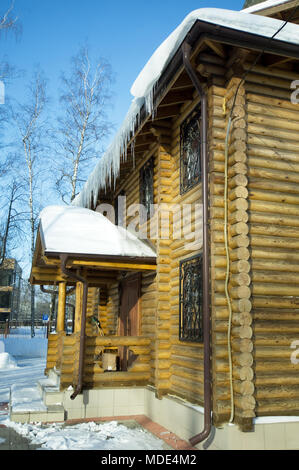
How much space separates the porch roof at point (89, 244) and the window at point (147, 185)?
732 mm

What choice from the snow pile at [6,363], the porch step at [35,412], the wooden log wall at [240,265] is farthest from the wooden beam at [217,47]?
the snow pile at [6,363]

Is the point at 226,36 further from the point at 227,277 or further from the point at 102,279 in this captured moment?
the point at 102,279

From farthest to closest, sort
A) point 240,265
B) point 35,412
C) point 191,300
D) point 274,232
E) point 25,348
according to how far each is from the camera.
Answer: point 25,348 < point 35,412 < point 191,300 < point 274,232 < point 240,265

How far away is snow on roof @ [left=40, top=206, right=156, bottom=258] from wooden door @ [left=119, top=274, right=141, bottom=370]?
1074 mm

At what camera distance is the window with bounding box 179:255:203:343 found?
5855mm

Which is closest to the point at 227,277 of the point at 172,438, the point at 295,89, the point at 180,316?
the point at 180,316

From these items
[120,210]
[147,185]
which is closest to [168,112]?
[147,185]

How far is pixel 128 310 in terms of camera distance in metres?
9.09

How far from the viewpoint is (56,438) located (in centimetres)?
571

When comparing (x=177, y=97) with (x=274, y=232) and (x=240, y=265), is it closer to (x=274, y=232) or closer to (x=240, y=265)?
(x=274, y=232)

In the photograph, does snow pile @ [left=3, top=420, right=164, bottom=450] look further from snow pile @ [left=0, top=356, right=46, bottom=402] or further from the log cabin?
snow pile @ [left=0, top=356, right=46, bottom=402]

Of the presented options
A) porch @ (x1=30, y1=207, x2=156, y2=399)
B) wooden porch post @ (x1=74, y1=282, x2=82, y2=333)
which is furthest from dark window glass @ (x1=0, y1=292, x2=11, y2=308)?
porch @ (x1=30, y1=207, x2=156, y2=399)

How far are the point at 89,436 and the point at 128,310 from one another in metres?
3.44

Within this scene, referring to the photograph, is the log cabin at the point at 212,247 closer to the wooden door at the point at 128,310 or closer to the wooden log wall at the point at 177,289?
the wooden log wall at the point at 177,289
